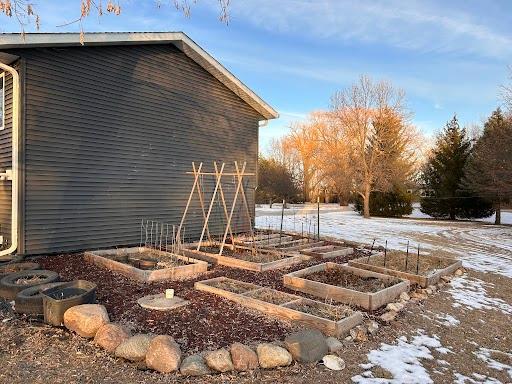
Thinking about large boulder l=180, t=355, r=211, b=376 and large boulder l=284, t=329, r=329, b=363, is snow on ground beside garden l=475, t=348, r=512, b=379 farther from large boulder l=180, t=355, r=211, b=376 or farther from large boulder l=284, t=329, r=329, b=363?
large boulder l=180, t=355, r=211, b=376

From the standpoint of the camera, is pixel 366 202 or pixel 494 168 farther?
pixel 366 202

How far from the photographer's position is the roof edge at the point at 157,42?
23.3ft

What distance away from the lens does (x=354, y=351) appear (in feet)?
13.1

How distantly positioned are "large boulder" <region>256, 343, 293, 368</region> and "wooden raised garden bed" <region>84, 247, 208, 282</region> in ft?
10.0

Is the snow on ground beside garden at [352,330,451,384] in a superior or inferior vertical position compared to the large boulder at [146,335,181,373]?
inferior

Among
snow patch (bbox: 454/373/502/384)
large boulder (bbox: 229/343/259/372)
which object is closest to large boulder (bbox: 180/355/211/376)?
large boulder (bbox: 229/343/259/372)

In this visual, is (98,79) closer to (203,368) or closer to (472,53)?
(203,368)

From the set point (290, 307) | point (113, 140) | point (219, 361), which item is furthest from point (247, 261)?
point (113, 140)

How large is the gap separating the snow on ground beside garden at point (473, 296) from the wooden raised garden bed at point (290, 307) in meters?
2.35

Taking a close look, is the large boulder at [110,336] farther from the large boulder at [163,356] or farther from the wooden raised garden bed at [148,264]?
the wooden raised garden bed at [148,264]

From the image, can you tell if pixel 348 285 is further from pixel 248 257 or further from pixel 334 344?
pixel 248 257

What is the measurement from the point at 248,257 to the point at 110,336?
15.0ft

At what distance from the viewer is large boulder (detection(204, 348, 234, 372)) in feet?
11.2

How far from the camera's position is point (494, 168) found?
17516 mm
